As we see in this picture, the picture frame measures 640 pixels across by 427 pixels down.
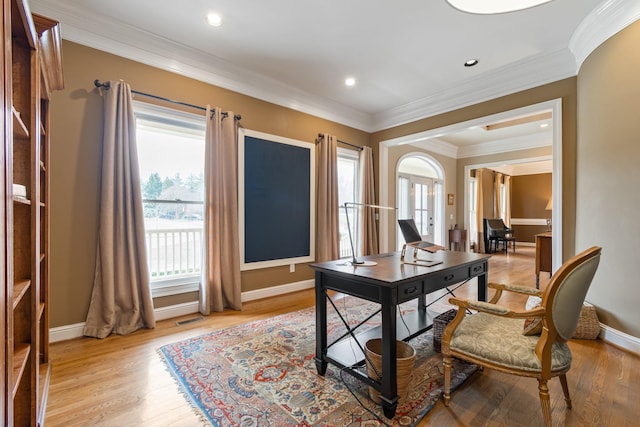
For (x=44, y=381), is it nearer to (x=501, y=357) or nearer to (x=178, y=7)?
(x=501, y=357)

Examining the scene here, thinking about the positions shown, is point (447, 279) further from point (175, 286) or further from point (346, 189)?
point (346, 189)

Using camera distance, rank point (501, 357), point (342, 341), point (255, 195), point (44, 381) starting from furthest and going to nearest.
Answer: point (255, 195) → point (342, 341) → point (44, 381) → point (501, 357)

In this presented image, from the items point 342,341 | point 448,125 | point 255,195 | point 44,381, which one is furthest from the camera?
point 448,125

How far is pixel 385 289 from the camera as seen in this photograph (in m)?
1.65

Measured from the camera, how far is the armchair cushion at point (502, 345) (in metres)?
1.51

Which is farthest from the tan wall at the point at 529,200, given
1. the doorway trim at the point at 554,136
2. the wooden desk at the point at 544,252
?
the doorway trim at the point at 554,136

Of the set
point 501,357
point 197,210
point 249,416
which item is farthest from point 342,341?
point 197,210

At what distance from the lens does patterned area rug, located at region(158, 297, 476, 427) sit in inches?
64.5

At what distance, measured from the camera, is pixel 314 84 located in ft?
13.0

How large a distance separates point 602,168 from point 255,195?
357 cm

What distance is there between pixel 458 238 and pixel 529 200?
4503mm

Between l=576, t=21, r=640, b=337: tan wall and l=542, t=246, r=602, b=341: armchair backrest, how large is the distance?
142 centimetres

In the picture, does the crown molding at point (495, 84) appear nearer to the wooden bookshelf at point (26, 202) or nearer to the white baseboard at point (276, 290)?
the white baseboard at point (276, 290)

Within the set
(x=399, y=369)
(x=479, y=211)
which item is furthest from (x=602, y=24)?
(x=479, y=211)
